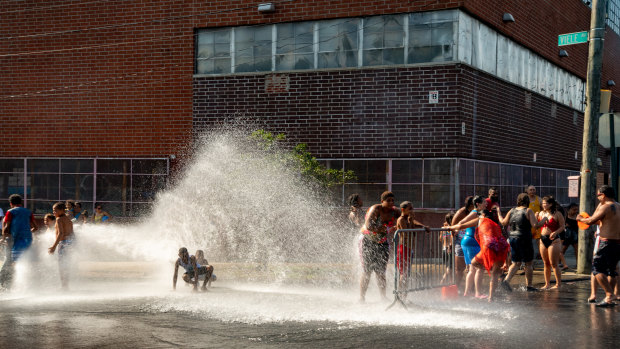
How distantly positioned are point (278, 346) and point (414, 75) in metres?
13.1

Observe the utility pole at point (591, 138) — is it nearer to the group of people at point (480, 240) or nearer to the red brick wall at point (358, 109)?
the group of people at point (480, 240)

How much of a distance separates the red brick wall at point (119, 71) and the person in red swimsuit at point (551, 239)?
7.28 m

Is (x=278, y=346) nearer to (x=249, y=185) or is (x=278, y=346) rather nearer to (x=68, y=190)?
(x=249, y=185)

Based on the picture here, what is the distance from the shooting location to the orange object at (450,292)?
11859mm

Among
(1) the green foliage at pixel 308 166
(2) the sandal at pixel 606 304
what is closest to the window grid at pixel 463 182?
(1) the green foliage at pixel 308 166

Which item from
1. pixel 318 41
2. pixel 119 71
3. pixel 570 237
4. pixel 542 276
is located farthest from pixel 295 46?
pixel 542 276

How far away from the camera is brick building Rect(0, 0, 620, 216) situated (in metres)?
19.9

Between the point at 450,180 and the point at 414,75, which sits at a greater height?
the point at 414,75

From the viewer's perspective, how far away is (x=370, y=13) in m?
20.1

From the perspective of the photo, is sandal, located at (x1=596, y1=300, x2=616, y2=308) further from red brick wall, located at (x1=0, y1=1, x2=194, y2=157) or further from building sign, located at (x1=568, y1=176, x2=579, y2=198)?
red brick wall, located at (x1=0, y1=1, x2=194, y2=157)

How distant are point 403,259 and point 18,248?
268 inches

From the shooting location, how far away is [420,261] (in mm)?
11430

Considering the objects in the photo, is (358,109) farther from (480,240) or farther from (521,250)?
(480,240)

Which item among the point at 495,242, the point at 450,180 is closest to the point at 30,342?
the point at 495,242
